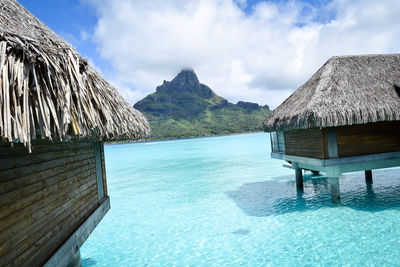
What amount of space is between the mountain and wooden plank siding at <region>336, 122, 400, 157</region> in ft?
252

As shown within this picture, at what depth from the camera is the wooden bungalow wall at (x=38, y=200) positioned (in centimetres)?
237

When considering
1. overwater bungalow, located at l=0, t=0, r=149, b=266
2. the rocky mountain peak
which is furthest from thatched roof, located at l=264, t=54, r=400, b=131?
the rocky mountain peak

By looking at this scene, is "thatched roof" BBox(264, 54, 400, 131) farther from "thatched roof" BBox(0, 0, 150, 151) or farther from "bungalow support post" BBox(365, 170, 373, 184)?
"thatched roof" BBox(0, 0, 150, 151)

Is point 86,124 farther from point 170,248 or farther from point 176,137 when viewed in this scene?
point 176,137

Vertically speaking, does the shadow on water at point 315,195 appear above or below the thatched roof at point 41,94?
below

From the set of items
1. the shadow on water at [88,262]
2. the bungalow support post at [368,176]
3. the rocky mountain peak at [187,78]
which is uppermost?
the rocky mountain peak at [187,78]

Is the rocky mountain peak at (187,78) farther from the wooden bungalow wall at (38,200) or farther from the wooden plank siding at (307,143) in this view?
the wooden bungalow wall at (38,200)

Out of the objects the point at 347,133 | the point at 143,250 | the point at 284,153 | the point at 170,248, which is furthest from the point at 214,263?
the point at 284,153

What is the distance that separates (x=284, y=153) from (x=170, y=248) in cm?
609

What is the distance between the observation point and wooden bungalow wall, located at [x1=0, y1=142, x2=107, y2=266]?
7.77 ft

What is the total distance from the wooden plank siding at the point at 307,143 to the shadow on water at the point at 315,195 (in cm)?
163

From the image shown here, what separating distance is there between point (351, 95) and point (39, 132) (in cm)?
779

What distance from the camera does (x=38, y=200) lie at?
2916 mm

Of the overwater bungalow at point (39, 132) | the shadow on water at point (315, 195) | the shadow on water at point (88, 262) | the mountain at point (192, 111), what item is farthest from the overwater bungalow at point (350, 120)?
the mountain at point (192, 111)
